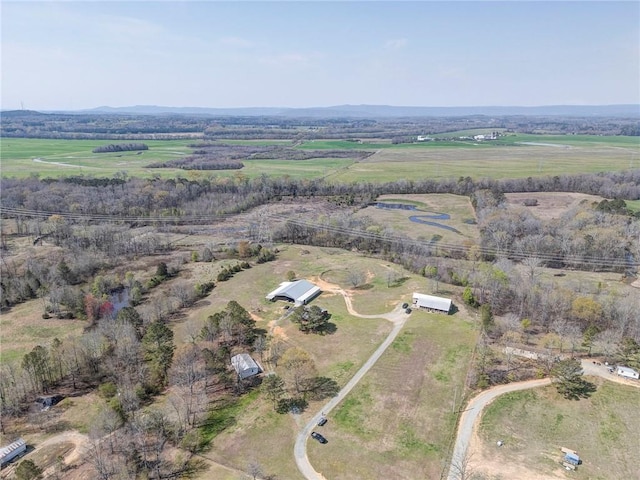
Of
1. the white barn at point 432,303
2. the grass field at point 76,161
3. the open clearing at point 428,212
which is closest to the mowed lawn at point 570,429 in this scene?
the white barn at point 432,303

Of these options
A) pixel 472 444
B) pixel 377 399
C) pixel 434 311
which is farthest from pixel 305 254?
pixel 472 444

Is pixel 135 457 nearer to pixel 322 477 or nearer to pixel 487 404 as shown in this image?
pixel 322 477

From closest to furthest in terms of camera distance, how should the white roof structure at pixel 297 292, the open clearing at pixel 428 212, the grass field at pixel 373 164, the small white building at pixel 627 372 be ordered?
the small white building at pixel 627 372, the white roof structure at pixel 297 292, the open clearing at pixel 428 212, the grass field at pixel 373 164

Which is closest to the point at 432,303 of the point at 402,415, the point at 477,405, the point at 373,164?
the point at 477,405

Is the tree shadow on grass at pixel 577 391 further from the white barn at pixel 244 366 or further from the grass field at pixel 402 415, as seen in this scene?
the white barn at pixel 244 366

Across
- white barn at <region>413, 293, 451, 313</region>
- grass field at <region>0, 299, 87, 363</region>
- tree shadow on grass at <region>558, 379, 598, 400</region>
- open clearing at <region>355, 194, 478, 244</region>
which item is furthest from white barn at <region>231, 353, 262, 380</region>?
open clearing at <region>355, 194, 478, 244</region>
